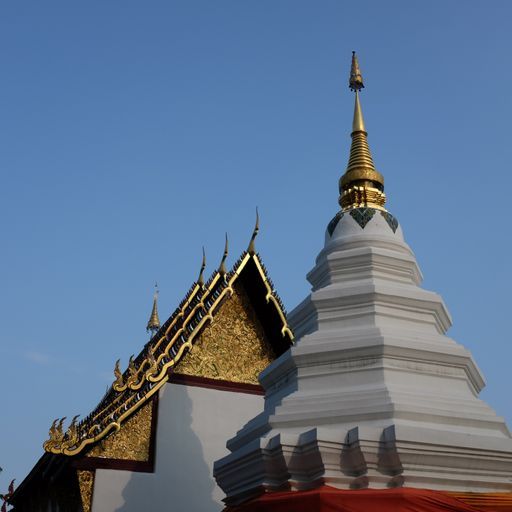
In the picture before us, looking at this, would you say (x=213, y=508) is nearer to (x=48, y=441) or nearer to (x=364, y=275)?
(x=48, y=441)

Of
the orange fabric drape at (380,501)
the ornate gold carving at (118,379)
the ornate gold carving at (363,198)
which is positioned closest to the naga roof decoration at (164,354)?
the ornate gold carving at (118,379)

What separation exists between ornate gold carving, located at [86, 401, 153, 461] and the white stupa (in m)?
1.78

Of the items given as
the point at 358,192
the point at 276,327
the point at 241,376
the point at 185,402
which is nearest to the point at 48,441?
the point at 185,402

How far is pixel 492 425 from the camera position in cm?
523

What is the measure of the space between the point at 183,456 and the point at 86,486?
40.8 inches

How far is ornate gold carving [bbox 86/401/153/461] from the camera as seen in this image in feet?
23.2

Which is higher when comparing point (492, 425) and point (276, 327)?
point (276, 327)

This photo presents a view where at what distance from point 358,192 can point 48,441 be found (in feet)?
11.6

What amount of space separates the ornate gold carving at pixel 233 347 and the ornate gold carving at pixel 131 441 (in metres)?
0.69

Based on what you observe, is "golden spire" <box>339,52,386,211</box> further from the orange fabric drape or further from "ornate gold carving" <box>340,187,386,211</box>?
the orange fabric drape

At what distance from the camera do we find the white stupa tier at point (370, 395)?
15.4 feet

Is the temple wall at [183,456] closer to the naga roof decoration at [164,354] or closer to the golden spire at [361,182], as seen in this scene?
the naga roof decoration at [164,354]

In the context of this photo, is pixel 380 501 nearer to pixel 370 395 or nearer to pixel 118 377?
pixel 370 395

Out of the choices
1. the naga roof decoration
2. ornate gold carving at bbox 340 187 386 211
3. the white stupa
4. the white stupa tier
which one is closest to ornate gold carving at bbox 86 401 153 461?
the naga roof decoration
